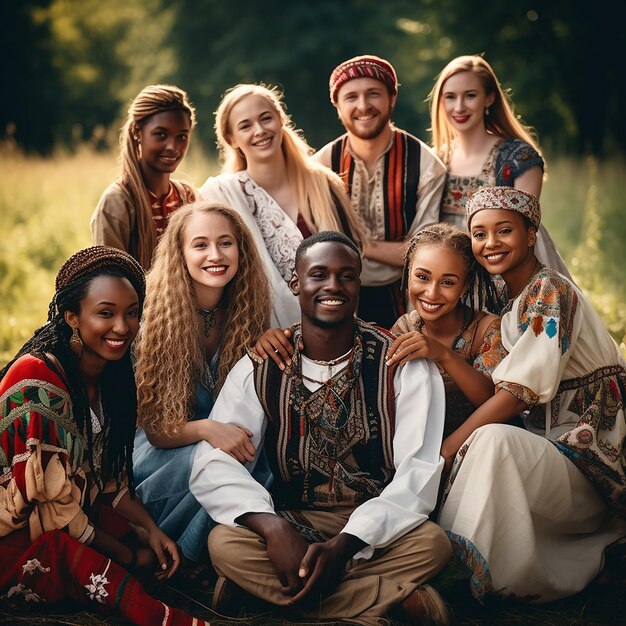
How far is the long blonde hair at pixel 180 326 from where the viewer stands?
3.98 m

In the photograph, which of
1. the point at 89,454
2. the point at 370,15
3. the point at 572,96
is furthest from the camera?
the point at 370,15

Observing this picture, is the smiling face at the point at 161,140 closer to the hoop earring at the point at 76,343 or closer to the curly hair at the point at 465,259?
the curly hair at the point at 465,259

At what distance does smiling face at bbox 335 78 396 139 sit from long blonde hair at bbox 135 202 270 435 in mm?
1260

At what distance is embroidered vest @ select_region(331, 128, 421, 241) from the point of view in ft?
17.1

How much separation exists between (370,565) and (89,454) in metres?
1.18

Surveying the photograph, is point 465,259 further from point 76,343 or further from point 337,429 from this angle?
point 76,343

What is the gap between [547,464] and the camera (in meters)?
3.61

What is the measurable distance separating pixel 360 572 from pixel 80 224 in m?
9.59

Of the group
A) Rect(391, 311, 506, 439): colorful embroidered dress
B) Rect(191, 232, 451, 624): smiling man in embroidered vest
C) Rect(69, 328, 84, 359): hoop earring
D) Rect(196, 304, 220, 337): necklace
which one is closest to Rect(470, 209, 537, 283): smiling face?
Rect(391, 311, 506, 439): colorful embroidered dress

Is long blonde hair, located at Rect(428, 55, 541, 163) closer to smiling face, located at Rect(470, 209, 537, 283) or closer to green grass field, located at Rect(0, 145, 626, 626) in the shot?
smiling face, located at Rect(470, 209, 537, 283)

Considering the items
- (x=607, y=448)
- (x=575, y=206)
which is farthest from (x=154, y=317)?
(x=575, y=206)

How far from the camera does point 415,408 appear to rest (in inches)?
145

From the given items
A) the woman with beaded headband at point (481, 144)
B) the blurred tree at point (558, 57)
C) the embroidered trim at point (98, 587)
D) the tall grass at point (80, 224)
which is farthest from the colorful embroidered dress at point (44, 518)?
the blurred tree at point (558, 57)

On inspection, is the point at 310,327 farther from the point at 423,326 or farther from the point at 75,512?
the point at 75,512
